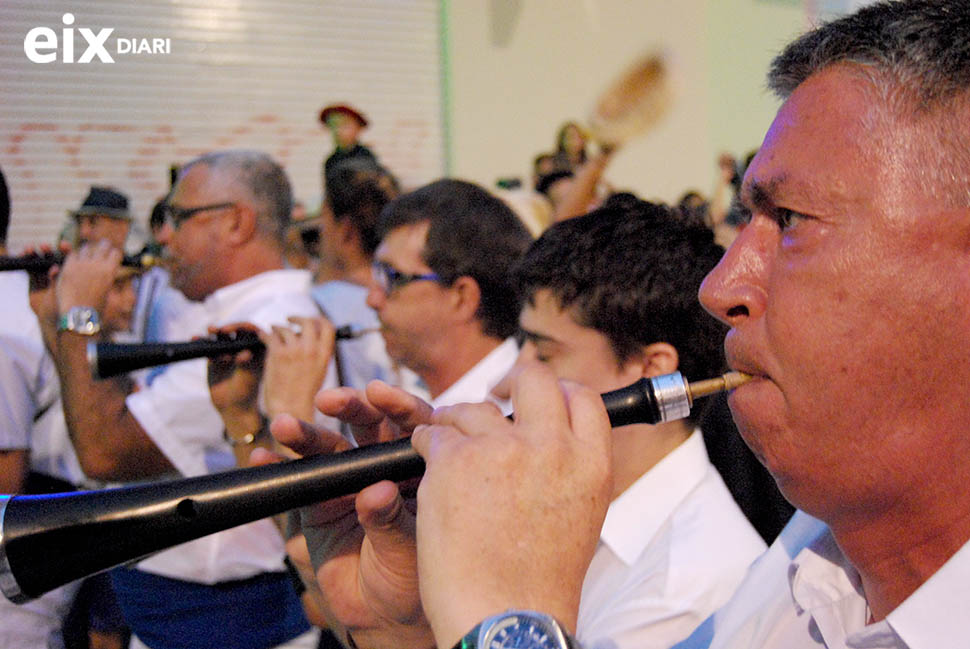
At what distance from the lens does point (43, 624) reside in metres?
3.06

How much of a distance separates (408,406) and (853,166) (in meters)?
0.75

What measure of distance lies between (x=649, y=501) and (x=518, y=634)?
4.24ft

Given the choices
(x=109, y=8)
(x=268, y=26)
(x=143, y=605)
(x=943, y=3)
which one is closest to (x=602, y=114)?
(x=268, y=26)

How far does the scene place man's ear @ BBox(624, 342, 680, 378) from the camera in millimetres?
2363

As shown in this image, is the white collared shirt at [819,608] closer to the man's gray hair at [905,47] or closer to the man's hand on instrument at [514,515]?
the man's hand on instrument at [514,515]

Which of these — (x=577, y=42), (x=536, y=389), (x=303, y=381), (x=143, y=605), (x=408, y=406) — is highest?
(x=577, y=42)

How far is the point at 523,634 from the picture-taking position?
94 centimetres

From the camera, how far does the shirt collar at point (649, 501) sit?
2.14m

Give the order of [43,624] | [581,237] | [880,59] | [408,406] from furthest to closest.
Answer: [43,624]
[581,237]
[408,406]
[880,59]

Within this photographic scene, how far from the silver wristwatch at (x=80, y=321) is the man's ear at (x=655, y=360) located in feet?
8.15

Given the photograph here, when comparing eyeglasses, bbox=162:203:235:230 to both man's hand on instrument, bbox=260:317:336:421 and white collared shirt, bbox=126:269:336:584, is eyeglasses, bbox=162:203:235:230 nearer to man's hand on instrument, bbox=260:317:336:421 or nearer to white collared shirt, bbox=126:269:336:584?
white collared shirt, bbox=126:269:336:584

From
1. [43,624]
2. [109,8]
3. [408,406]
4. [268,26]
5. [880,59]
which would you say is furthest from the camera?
[268,26]

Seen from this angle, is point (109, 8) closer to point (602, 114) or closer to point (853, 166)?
point (602, 114)

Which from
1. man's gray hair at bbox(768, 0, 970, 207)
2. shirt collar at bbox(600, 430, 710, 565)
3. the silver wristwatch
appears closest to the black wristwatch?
man's gray hair at bbox(768, 0, 970, 207)
